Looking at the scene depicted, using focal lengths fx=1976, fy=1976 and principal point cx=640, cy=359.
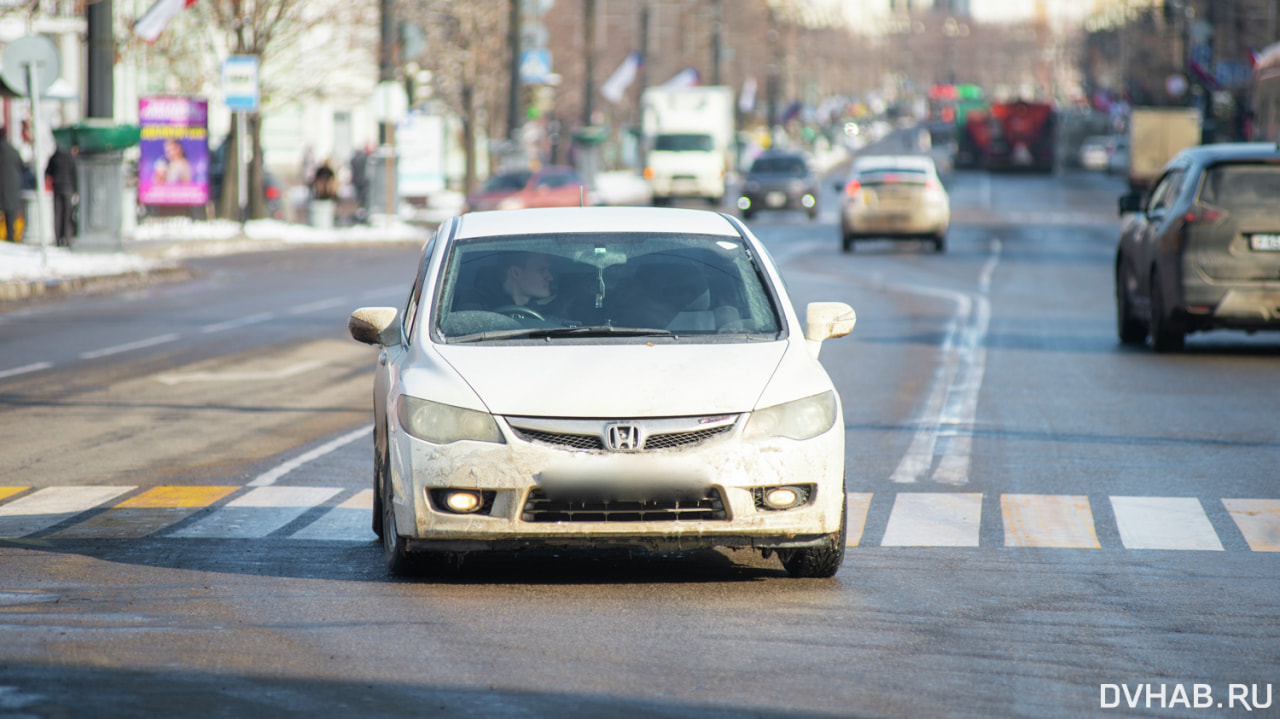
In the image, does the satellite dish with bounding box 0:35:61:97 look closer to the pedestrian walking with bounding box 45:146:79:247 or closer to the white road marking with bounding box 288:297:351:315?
the white road marking with bounding box 288:297:351:315

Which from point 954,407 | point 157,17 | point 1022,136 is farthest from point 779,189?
point 954,407

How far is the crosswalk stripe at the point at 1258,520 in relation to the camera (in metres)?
8.51

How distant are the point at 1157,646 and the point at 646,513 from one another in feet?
6.05

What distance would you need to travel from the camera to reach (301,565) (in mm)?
7867

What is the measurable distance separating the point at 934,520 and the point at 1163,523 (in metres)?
1.03

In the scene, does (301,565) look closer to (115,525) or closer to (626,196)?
(115,525)

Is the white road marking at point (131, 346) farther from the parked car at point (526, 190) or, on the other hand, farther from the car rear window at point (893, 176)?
the parked car at point (526, 190)

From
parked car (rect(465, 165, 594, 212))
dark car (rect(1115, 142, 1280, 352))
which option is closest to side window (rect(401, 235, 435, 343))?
dark car (rect(1115, 142, 1280, 352))

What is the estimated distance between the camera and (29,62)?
83.5ft

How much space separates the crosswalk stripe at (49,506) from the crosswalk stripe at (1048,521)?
14.1ft

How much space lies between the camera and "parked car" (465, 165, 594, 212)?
42.6 meters

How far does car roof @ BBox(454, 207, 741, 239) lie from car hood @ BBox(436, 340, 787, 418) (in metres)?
0.93

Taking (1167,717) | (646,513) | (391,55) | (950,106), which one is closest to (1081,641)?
(1167,717)

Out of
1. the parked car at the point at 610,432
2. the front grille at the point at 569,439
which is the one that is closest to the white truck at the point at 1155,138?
the parked car at the point at 610,432
